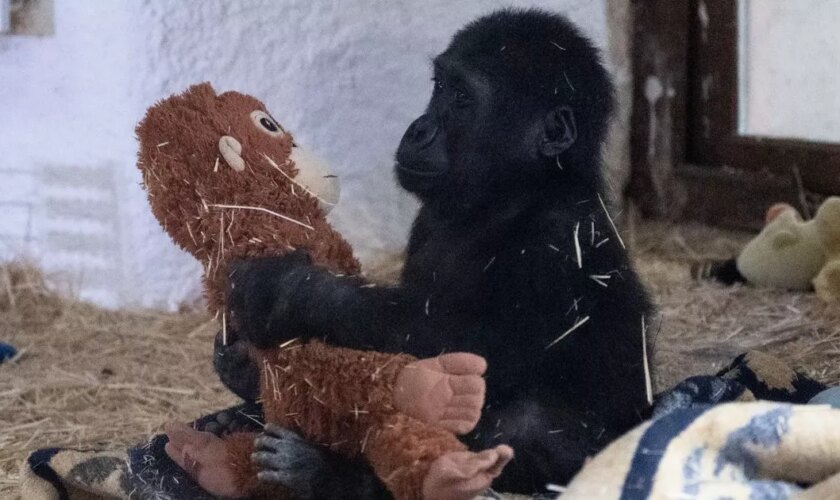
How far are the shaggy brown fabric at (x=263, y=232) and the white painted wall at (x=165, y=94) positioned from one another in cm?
44

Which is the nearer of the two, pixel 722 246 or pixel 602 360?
pixel 602 360

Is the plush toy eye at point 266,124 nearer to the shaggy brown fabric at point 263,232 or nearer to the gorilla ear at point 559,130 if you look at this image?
the shaggy brown fabric at point 263,232

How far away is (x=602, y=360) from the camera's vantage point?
132cm

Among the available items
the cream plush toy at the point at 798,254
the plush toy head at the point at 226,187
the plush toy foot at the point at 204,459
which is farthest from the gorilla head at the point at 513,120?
the cream plush toy at the point at 798,254

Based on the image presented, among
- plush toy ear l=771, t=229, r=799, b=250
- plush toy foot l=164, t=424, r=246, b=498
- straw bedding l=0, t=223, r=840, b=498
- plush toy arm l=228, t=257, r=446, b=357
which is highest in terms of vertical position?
plush toy arm l=228, t=257, r=446, b=357

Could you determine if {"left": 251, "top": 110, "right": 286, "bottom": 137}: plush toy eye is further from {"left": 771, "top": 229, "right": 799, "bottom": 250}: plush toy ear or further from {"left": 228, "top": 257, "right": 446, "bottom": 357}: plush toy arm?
{"left": 771, "top": 229, "right": 799, "bottom": 250}: plush toy ear

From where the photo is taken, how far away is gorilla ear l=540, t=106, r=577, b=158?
1.40m

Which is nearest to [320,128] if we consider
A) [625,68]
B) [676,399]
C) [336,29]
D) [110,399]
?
[336,29]

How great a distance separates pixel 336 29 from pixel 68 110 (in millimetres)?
797

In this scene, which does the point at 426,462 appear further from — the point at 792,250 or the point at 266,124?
the point at 792,250

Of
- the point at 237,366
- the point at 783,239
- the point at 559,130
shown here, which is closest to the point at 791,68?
the point at 783,239

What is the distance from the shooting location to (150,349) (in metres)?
2.38

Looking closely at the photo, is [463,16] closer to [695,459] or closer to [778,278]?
[695,459]

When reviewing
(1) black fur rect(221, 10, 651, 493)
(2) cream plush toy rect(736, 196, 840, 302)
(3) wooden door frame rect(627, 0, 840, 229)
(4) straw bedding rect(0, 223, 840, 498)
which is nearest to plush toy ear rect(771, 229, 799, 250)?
(2) cream plush toy rect(736, 196, 840, 302)
